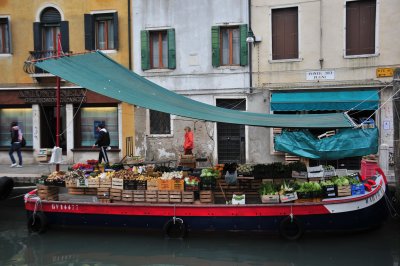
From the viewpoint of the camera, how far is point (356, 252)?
8.57m

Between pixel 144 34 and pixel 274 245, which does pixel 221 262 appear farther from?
pixel 144 34

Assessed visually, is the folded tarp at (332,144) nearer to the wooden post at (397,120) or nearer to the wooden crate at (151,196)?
the wooden post at (397,120)

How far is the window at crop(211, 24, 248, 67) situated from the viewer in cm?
1703

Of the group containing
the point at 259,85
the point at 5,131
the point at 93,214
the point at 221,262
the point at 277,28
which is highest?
the point at 277,28

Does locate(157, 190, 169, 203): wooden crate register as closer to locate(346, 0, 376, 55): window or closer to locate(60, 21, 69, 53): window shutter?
locate(346, 0, 376, 55): window

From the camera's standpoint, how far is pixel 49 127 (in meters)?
19.0

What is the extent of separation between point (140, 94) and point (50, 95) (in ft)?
31.5

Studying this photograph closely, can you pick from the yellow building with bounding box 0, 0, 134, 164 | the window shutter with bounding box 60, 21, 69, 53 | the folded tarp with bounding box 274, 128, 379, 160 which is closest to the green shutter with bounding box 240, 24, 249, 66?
the folded tarp with bounding box 274, 128, 379, 160

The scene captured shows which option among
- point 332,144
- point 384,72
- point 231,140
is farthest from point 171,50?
point 384,72

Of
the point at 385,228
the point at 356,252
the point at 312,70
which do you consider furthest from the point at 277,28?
the point at 356,252

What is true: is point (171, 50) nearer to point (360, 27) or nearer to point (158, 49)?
point (158, 49)

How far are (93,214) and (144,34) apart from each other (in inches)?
389

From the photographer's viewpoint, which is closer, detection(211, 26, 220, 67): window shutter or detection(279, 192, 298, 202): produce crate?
detection(279, 192, 298, 202): produce crate

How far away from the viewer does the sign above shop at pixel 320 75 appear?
16219 millimetres
